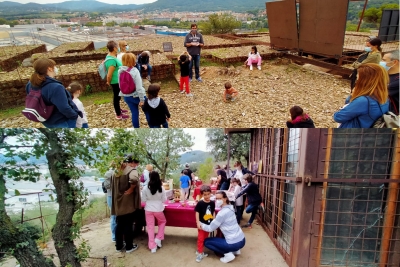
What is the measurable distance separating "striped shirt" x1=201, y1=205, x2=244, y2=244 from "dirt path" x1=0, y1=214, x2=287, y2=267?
0.73ft

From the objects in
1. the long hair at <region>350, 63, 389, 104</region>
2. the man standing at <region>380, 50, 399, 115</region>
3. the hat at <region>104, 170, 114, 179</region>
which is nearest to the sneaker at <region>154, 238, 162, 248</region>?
the hat at <region>104, 170, 114, 179</region>

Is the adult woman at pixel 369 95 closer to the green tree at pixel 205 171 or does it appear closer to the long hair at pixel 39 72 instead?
the long hair at pixel 39 72

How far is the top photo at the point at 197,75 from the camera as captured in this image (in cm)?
179

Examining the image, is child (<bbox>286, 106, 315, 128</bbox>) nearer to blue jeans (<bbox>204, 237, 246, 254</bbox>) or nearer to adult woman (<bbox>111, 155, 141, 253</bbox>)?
blue jeans (<bbox>204, 237, 246, 254</bbox>)

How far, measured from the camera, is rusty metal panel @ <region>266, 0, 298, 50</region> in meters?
6.48

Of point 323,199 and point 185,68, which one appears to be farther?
point 185,68

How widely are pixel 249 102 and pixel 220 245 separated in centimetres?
216

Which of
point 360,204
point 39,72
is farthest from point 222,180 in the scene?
point 39,72

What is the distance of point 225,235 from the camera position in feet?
8.66

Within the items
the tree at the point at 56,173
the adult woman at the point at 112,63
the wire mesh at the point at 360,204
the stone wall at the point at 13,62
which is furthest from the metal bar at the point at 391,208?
the stone wall at the point at 13,62

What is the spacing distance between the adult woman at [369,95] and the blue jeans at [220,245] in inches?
66.8

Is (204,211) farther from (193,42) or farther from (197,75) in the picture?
(193,42)

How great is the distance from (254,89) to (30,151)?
3.51 metres

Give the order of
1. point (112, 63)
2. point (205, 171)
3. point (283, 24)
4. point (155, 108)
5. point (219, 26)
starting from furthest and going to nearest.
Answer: point (219, 26) < point (283, 24) < point (205, 171) < point (112, 63) < point (155, 108)
